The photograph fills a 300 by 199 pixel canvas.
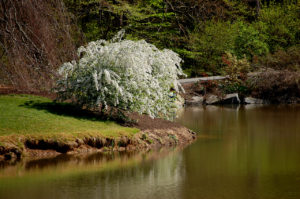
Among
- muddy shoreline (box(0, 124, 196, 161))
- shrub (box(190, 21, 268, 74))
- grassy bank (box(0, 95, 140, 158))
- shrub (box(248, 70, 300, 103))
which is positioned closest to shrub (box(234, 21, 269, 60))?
shrub (box(190, 21, 268, 74))

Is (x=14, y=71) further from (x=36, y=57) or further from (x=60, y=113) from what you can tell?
(x=60, y=113)

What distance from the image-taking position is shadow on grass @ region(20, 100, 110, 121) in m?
11.3

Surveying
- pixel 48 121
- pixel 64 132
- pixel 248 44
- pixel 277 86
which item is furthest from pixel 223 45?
pixel 64 132

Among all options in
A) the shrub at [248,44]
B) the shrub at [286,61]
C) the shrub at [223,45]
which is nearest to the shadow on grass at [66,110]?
the shrub at [286,61]

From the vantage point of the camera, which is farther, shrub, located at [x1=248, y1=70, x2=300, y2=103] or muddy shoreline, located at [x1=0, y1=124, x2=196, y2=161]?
shrub, located at [x1=248, y1=70, x2=300, y2=103]

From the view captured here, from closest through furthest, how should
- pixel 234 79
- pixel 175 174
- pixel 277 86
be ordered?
pixel 175 174
pixel 277 86
pixel 234 79

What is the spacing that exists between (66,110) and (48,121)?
1.48 m

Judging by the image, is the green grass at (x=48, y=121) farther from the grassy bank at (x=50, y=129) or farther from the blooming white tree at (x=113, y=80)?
the blooming white tree at (x=113, y=80)

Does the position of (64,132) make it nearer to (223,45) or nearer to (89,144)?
(89,144)

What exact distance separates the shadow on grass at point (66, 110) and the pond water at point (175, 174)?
197cm

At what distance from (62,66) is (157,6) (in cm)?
1922

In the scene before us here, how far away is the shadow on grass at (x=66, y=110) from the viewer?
11.3 metres

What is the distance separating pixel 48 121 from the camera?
33.7 ft

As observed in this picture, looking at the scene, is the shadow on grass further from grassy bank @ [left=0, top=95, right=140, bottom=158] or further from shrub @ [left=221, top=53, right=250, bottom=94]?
shrub @ [left=221, top=53, right=250, bottom=94]
